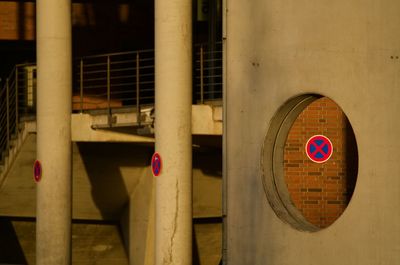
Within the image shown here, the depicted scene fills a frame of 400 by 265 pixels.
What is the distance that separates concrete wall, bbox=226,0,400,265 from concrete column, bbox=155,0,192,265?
13.7 ft

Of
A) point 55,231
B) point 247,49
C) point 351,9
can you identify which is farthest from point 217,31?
point 351,9

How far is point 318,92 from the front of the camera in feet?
35.7

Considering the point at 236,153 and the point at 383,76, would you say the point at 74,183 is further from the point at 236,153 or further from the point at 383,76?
the point at 383,76

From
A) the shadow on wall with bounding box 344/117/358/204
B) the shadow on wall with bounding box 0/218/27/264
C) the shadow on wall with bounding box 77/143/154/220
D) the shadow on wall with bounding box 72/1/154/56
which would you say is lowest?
the shadow on wall with bounding box 0/218/27/264

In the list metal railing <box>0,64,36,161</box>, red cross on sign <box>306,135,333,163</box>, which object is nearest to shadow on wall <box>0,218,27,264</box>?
metal railing <box>0,64,36,161</box>

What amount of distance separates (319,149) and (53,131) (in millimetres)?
7517

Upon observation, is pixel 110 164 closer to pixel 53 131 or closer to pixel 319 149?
pixel 53 131

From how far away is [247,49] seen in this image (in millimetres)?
11820

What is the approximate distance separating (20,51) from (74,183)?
571cm

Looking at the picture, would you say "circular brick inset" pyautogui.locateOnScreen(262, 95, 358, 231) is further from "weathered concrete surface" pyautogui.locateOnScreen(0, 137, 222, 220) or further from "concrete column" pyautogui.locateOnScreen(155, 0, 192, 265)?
"weathered concrete surface" pyautogui.locateOnScreen(0, 137, 222, 220)

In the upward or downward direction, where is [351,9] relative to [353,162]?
upward

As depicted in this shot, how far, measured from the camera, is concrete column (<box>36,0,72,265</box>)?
60.9ft

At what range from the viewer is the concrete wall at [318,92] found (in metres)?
10.2

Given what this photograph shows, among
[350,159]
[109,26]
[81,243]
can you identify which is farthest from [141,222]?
[350,159]
